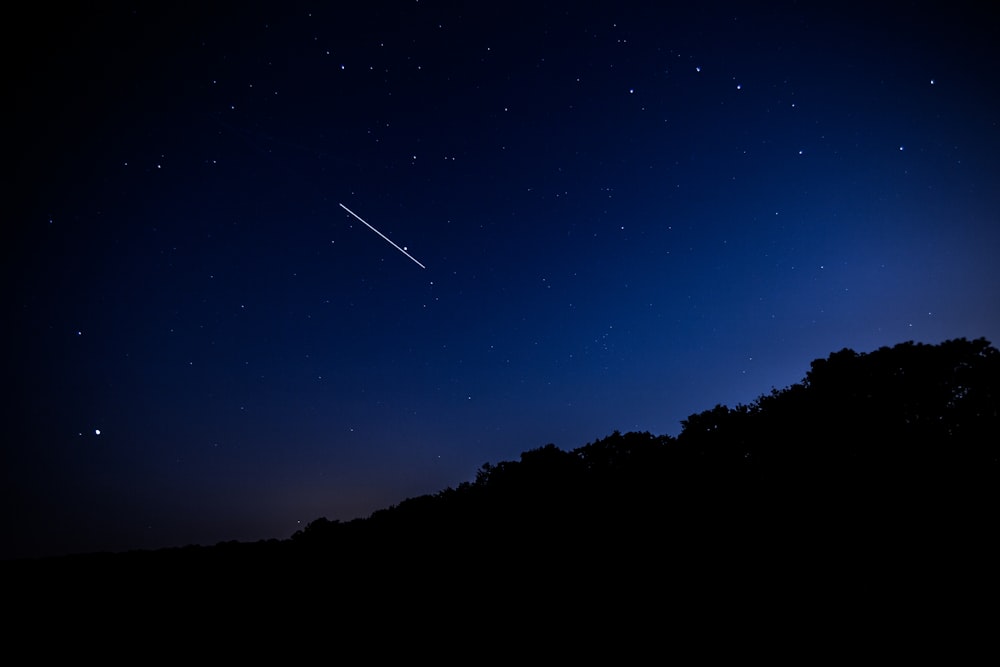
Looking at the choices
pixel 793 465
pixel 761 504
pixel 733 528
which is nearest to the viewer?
pixel 733 528

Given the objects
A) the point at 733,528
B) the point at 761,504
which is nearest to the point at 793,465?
the point at 761,504

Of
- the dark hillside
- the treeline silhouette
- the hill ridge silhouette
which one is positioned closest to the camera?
the dark hillside

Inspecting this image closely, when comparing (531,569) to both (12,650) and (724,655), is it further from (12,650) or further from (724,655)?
(12,650)

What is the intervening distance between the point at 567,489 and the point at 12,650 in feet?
60.1

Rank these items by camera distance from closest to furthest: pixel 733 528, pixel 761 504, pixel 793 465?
pixel 733 528, pixel 761 504, pixel 793 465

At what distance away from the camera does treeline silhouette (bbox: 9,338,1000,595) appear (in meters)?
11.8

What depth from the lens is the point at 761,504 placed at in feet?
48.3

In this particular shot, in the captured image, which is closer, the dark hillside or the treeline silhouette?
the dark hillside

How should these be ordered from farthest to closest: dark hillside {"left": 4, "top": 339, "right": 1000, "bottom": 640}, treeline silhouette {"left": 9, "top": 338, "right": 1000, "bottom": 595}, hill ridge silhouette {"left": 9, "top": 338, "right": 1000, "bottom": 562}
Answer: hill ridge silhouette {"left": 9, "top": 338, "right": 1000, "bottom": 562}, treeline silhouette {"left": 9, "top": 338, "right": 1000, "bottom": 595}, dark hillside {"left": 4, "top": 339, "right": 1000, "bottom": 640}

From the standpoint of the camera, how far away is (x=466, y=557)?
46.7ft

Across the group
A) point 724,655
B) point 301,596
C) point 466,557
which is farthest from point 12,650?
point 724,655

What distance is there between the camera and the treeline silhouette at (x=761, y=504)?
38.8 ft

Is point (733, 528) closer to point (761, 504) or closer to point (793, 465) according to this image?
point (761, 504)

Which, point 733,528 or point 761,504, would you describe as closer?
point 733,528
